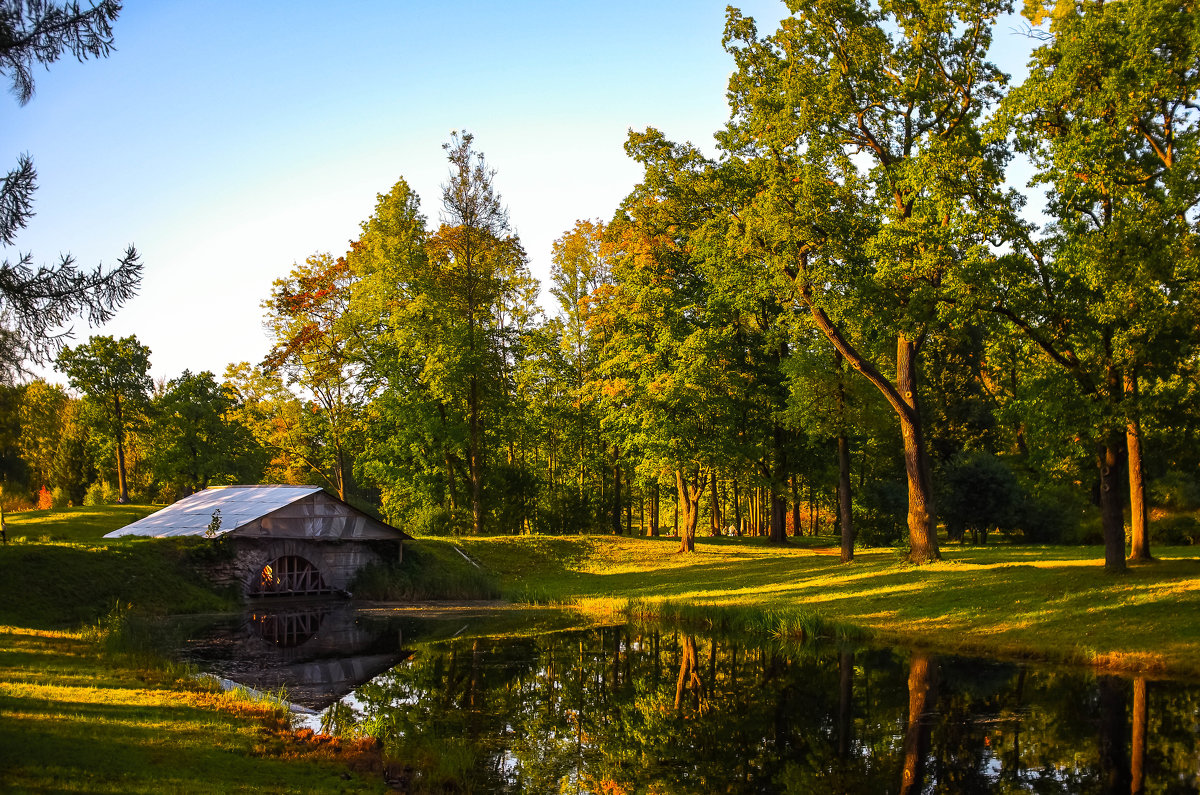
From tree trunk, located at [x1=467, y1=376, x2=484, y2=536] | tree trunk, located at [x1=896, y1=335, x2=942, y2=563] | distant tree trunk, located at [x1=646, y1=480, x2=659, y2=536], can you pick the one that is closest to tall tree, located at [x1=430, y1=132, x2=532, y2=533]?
tree trunk, located at [x1=467, y1=376, x2=484, y2=536]

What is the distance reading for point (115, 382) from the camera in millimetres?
53312

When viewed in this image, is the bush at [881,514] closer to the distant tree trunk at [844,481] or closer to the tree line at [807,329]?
the tree line at [807,329]

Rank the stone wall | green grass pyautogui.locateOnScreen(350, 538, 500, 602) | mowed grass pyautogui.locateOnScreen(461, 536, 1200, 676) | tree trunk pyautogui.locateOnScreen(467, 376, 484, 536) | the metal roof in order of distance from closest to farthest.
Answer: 1. mowed grass pyautogui.locateOnScreen(461, 536, 1200, 676)
2. the stone wall
3. the metal roof
4. green grass pyautogui.locateOnScreen(350, 538, 500, 602)
5. tree trunk pyautogui.locateOnScreen(467, 376, 484, 536)

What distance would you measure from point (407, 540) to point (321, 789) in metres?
27.1

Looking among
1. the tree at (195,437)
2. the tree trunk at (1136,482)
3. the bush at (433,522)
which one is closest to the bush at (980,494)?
the tree trunk at (1136,482)

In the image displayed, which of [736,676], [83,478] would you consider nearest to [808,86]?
[736,676]

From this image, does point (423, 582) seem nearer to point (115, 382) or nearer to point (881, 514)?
point (881, 514)

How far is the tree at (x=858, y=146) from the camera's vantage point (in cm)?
2645

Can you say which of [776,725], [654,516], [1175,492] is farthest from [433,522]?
[1175,492]

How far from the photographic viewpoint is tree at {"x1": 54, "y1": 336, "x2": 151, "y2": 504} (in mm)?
52156

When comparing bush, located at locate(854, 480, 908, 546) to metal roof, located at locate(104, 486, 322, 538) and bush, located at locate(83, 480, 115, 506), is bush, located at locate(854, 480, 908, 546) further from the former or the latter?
bush, located at locate(83, 480, 115, 506)

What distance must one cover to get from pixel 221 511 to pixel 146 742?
24.5m

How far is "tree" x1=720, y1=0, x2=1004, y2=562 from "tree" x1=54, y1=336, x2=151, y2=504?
140 ft

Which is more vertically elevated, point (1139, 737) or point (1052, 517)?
point (1052, 517)
